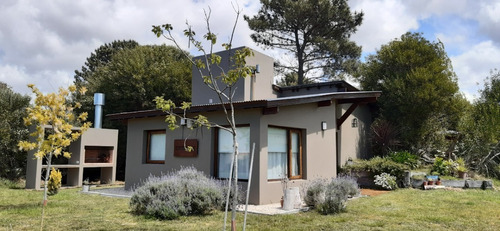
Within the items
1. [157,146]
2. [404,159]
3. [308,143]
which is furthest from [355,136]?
[157,146]

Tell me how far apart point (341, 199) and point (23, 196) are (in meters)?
9.99

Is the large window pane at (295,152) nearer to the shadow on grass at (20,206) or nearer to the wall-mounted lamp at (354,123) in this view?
the wall-mounted lamp at (354,123)

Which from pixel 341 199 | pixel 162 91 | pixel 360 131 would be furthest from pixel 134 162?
pixel 162 91

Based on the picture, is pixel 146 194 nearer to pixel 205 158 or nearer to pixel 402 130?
pixel 205 158

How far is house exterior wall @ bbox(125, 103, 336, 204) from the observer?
31.7 feet

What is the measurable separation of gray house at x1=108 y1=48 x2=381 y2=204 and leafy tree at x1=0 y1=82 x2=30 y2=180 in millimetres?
7244

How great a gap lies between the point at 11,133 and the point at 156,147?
9034mm

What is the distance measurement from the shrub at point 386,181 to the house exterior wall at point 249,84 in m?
5.86

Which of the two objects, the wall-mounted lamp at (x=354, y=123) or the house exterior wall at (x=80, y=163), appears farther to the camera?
the wall-mounted lamp at (x=354, y=123)

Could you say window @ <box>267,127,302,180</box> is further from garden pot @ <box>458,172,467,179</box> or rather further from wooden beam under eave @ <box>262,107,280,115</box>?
garden pot @ <box>458,172,467,179</box>

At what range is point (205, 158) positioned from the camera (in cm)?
1070

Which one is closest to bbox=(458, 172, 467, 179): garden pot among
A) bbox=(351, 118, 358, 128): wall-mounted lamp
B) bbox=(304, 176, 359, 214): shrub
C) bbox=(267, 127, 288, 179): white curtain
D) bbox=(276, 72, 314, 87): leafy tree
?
bbox=(351, 118, 358, 128): wall-mounted lamp

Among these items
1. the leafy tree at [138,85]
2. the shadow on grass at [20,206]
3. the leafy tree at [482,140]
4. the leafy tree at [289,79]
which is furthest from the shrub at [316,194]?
the leafy tree at [289,79]

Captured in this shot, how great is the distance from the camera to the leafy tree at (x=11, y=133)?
55.6ft
